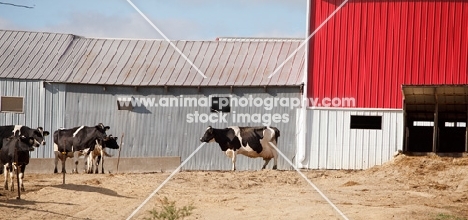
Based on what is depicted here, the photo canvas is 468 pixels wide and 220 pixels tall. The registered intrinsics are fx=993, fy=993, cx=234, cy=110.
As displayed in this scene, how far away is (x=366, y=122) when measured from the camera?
34.4 m

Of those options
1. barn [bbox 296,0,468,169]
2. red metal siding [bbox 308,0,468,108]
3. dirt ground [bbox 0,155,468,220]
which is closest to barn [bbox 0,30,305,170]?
barn [bbox 296,0,468,169]

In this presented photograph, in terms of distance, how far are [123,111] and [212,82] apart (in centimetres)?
374

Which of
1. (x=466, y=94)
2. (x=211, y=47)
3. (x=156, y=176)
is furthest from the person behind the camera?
(x=211, y=47)

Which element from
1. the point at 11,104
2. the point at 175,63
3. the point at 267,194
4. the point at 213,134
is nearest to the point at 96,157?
the point at 213,134

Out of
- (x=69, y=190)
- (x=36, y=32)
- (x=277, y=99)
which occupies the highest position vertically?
(x=36, y=32)

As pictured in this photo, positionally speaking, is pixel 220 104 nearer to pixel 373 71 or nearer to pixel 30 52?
pixel 373 71

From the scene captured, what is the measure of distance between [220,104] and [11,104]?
856 cm

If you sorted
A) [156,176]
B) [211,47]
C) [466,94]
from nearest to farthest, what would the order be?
[156,176] < [466,94] < [211,47]

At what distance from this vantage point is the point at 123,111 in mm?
38594

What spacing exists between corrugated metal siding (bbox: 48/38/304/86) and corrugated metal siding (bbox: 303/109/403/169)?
2678 mm

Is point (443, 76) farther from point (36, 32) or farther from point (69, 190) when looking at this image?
point (36, 32)

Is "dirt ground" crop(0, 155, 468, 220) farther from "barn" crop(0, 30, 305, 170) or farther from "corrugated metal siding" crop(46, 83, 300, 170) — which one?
"barn" crop(0, 30, 305, 170)

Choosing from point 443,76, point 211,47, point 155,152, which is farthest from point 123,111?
point 443,76

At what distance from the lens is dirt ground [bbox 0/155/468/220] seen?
70.5 ft
